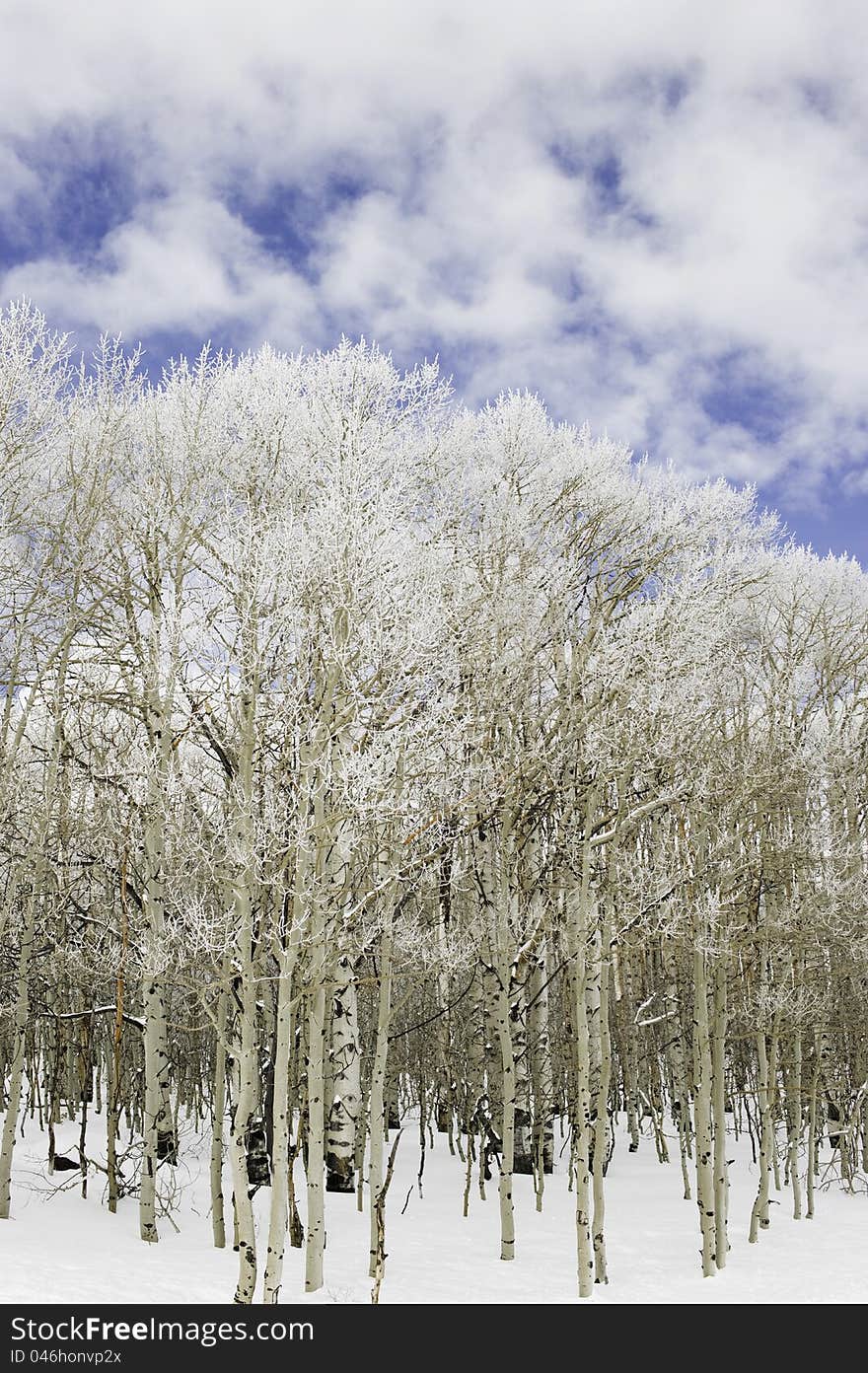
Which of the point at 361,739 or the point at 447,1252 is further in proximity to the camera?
the point at 447,1252

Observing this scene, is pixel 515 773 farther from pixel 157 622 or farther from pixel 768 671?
pixel 768 671

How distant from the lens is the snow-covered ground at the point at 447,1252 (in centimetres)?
1121

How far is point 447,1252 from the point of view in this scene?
1451 cm

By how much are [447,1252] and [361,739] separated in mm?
7735

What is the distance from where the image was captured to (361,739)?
12.1 metres

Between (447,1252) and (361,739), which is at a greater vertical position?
(361,739)

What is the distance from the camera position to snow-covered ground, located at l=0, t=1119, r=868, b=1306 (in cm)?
1121

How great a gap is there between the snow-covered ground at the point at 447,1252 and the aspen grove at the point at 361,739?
0.51 metres

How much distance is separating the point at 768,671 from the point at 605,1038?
905 centimetres

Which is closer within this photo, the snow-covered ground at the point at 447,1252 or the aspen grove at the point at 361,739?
the aspen grove at the point at 361,739

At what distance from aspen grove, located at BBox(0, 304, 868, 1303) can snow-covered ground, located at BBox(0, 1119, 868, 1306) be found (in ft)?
1.67

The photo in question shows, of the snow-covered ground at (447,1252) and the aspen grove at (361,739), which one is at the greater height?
the aspen grove at (361,739)

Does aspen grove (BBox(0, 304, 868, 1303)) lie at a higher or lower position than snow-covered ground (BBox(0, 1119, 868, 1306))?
higher
